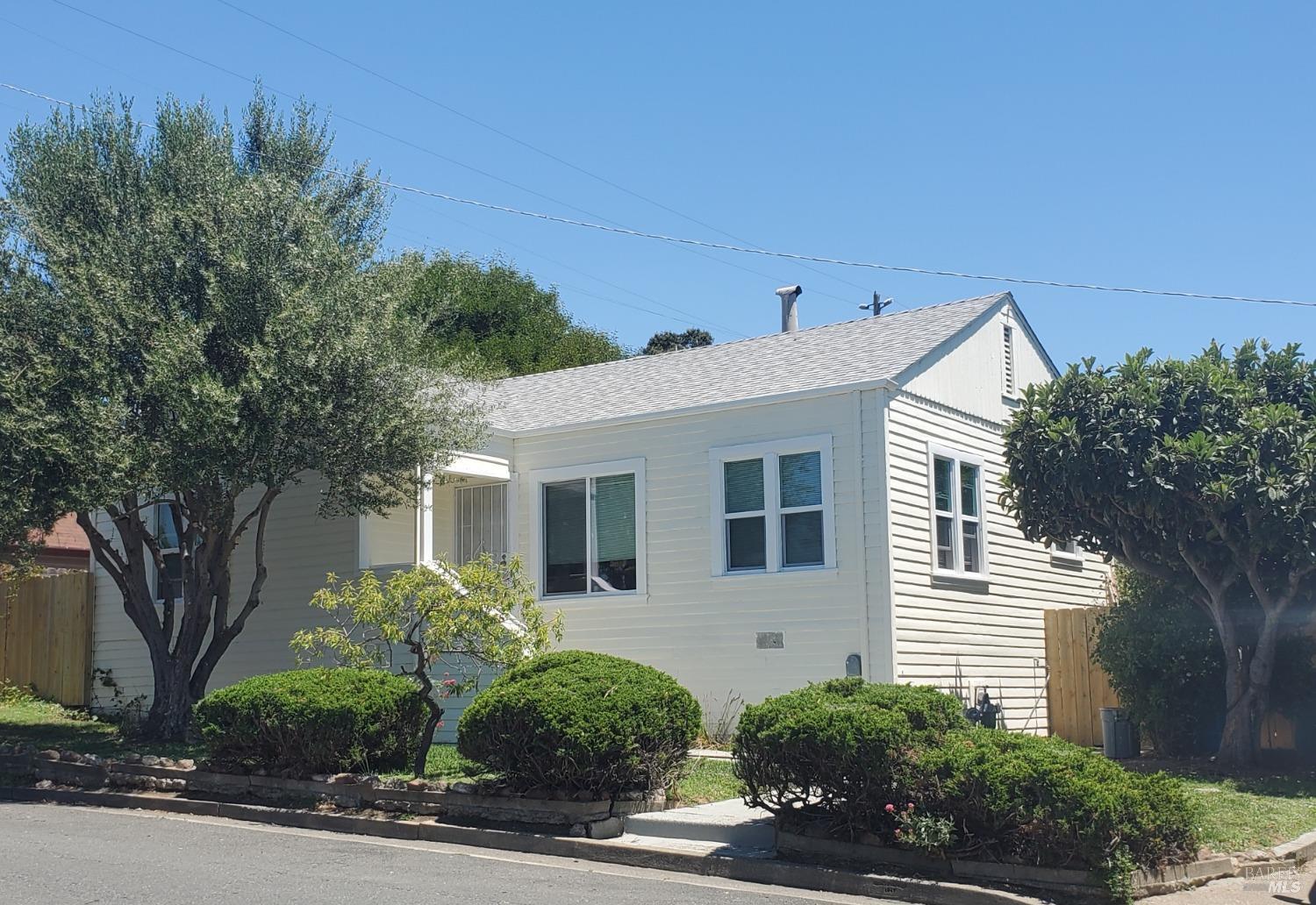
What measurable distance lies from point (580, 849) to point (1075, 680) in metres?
10.4

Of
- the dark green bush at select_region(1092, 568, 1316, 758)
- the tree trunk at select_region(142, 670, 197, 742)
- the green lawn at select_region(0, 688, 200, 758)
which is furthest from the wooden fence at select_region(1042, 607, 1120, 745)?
the tree trunk at select_region(142, 670, 197, 742)

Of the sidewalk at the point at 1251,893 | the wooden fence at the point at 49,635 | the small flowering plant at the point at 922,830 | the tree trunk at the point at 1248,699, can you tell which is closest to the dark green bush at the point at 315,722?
the small flowering plant at the point at 922,830

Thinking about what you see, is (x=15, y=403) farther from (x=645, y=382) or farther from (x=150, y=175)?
(x=645, y=382)

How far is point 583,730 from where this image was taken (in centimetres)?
1048

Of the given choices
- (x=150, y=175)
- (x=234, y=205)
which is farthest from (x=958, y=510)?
(x=150, y=175)

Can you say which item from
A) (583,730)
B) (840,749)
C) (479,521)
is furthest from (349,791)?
(479,521)

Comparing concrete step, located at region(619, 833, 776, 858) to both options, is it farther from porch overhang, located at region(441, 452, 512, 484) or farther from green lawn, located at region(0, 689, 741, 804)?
porch overhang, located at region(441, 452, 512, 484)

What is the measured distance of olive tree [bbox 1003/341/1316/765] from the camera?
13359mm

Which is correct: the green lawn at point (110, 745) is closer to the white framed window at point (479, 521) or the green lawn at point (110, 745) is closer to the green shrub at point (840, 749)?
the green shrub at point (840, 749)

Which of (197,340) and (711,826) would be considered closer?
(711,826)

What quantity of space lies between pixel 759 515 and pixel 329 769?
633 centimetres

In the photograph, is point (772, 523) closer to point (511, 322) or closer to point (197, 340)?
point (197, 340)

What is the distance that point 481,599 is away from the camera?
39.7 ft

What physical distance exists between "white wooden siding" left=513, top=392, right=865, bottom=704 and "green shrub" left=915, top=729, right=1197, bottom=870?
6298 mm
